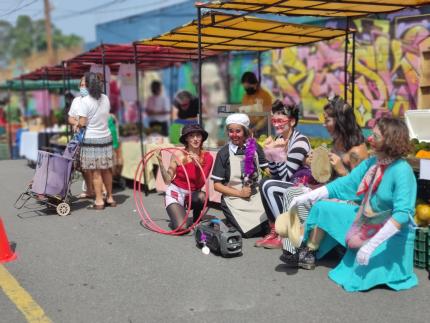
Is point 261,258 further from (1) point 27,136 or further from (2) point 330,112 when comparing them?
(1) point 27,136

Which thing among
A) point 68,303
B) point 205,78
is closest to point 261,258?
point 68,303

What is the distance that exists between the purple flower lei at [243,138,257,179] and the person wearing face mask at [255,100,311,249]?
0.15m

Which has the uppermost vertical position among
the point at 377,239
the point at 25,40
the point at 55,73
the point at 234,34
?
the point at 25,40

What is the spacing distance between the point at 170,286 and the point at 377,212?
184 cm

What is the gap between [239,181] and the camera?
19.0ft

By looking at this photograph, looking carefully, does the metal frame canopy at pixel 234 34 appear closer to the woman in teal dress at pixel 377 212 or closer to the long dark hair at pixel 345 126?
the long dark hair at pixel 345 126

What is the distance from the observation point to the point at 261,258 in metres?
5.11

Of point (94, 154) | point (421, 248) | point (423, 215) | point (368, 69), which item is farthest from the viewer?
point (368, 69)

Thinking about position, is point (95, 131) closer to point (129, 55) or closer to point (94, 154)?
point (94, 154)

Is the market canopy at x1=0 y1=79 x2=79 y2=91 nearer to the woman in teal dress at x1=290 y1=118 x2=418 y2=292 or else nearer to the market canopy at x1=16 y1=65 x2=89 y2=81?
the market canopy at x1=16 y1=65 x2=89 y2=81

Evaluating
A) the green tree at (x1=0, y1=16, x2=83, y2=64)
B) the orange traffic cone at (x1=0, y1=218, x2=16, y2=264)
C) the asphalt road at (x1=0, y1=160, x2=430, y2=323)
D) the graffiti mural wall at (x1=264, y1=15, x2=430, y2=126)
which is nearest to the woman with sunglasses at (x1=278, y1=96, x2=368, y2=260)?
the asphalt road at (x1=0, y1=160, x2=430, y2=323)

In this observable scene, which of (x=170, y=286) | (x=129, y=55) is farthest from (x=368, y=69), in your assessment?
(x=170, y=286)

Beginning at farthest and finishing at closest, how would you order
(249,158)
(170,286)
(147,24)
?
(147,24), (249,158), (170,286)

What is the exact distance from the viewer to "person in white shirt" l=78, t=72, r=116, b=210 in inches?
280
